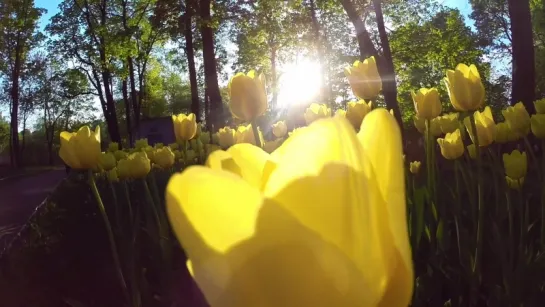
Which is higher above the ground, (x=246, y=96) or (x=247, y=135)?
(x=246, y=96)

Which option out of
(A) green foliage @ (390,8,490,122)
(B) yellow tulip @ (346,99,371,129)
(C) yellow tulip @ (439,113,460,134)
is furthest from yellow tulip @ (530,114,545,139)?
(A) green foliage @ (390,8,490,122)

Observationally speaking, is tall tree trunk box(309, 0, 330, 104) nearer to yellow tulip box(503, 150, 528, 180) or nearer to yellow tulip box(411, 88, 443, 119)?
yellow tulip box(411, 88, 443, 119)

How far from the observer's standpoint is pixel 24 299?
3.55 metres

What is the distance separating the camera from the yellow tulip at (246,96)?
202 centimetres

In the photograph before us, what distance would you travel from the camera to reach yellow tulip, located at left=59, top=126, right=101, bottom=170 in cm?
235

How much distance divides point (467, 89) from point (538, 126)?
1.79 feet

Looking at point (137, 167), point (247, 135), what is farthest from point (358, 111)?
point (137, 167)

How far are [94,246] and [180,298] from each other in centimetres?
196

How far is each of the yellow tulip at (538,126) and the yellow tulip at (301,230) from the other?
7.42 ft

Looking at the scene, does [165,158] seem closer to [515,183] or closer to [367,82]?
[367,82]

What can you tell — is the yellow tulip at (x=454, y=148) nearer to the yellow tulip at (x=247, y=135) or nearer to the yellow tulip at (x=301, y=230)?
the yellow tulip at (x=247, y=135)

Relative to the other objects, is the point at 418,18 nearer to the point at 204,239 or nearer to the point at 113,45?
the point at 113,45

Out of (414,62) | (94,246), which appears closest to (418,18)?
(414,62)

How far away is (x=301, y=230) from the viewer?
0.47m
